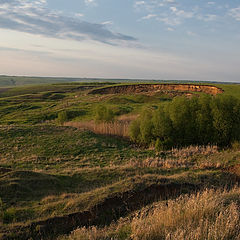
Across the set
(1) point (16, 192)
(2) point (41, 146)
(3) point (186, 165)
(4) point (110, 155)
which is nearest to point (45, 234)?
(1) point (16, 192)

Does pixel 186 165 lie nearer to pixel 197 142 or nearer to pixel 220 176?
pixel 220 176

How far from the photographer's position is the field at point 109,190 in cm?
518

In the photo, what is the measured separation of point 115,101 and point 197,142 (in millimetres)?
30641

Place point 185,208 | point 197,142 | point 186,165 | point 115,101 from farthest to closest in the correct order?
point 115,101 < point 197,142 < point 186,165 < point 185,208

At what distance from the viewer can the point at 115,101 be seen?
158ft

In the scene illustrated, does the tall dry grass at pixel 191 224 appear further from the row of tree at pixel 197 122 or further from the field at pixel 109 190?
the row of tree at pixel 197 122

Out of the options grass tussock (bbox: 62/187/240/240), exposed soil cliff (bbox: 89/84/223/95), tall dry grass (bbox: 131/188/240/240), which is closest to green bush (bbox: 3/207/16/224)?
grass tussock (bbox: 62/187/240/240)

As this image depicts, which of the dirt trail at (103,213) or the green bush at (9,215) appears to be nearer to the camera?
the dirt trail at (103,213)

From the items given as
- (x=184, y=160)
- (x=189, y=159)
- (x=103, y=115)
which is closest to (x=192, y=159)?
(x=189, y=159)

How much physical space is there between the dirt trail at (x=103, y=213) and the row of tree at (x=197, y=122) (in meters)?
9.33

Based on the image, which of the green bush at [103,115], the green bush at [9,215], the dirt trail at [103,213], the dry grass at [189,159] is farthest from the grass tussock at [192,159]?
the green bush at [103,115]

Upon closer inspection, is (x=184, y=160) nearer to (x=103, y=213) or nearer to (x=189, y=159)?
(x=189, y=159)

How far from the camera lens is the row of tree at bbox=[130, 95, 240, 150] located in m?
17.5

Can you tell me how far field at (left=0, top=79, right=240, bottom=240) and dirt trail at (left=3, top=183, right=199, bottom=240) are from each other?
0.08ft
